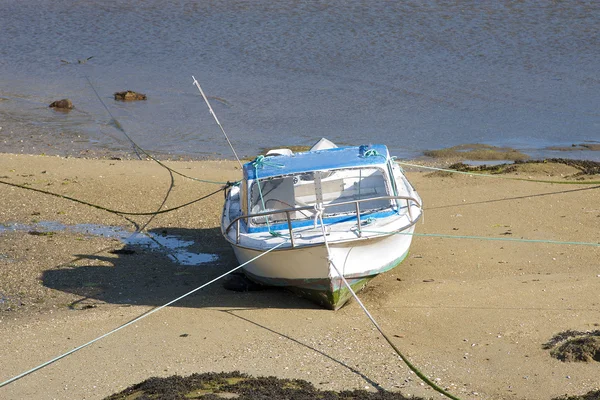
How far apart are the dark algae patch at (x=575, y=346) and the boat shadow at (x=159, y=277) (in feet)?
9.60

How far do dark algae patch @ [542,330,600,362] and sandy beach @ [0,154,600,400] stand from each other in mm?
106

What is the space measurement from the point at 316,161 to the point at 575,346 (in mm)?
4095

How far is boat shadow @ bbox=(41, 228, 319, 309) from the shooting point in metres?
10.2

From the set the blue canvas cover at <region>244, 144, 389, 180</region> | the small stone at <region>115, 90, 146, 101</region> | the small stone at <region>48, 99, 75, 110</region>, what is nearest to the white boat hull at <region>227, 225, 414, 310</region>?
the blue canvas cover at <region>244, 144, 389, 180</region>

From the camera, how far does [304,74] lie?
83.1 feet

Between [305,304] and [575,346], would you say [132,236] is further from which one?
[575,346]

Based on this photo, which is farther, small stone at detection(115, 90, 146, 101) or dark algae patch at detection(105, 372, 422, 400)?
small stone at detection(115, 90, 146, 101)

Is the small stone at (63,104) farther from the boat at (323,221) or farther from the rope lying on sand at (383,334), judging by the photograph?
the rope lying on sand at (383,334)

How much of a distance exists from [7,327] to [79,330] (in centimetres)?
89

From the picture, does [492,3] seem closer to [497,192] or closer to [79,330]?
[497,192]

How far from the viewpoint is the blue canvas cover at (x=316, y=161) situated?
34.6 ft

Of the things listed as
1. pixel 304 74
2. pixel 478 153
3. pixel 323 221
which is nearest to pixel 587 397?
pixel 323 221

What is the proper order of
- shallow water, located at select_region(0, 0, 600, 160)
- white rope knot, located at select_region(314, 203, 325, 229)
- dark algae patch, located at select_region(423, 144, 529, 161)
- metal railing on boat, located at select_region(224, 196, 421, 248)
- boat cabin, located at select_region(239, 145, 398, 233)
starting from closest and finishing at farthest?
metal railing on boat, located at select_region(224, 196, 421, 248)
white rope knot, located at select_region(314, 203, 325, 229)
boat cabin, located at select_region(239, 145, 398, 233)
dark algae patch, located at select_region(423, 144, 529, 161)
shallow water, located at select_region(0, 0, 600, 160)

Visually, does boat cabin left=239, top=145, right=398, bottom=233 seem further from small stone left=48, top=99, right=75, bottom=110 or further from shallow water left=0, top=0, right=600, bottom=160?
small stone left=48, top=99, right=75, bottom=110
